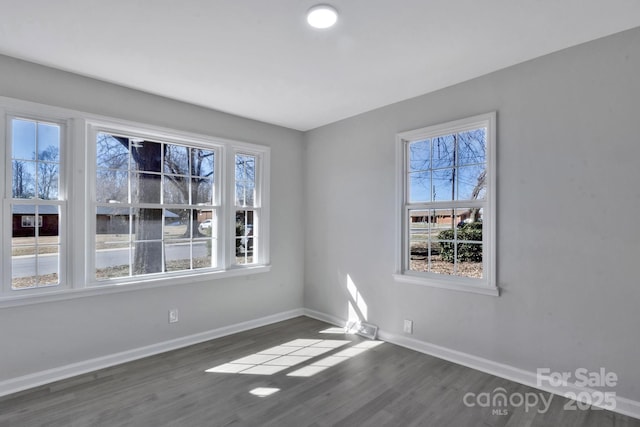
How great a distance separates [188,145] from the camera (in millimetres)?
3629

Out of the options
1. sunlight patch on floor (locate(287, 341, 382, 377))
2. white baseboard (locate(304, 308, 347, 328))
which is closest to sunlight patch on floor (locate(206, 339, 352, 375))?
sunlight patch on floor (locate(287, 341, 382, 377))

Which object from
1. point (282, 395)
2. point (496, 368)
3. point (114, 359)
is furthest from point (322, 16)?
point (114, 359)

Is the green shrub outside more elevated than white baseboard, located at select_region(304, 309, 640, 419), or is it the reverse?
the green shrub outside

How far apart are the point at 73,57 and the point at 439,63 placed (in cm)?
294

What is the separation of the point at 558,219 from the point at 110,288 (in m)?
3.86

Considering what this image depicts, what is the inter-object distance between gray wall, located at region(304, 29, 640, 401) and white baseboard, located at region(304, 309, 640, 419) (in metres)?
0.06

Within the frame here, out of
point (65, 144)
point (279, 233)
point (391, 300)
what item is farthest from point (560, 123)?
point (65, 144)

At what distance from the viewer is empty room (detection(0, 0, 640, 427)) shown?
7.29ft

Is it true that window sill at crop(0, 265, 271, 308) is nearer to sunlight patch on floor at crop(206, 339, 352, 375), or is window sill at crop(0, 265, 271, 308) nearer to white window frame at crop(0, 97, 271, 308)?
white window frame at crop(0, 97, 271, 308)

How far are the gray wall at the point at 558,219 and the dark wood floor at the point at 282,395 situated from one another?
0.37 metres

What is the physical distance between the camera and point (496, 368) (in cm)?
279

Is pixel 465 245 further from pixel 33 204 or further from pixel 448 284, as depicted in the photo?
pixel 33 204

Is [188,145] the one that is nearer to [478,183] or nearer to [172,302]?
[172,302]

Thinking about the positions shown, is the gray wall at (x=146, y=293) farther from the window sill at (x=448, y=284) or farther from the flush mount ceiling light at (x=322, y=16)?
the flush mount ceiling light at (x=322, y=16)
